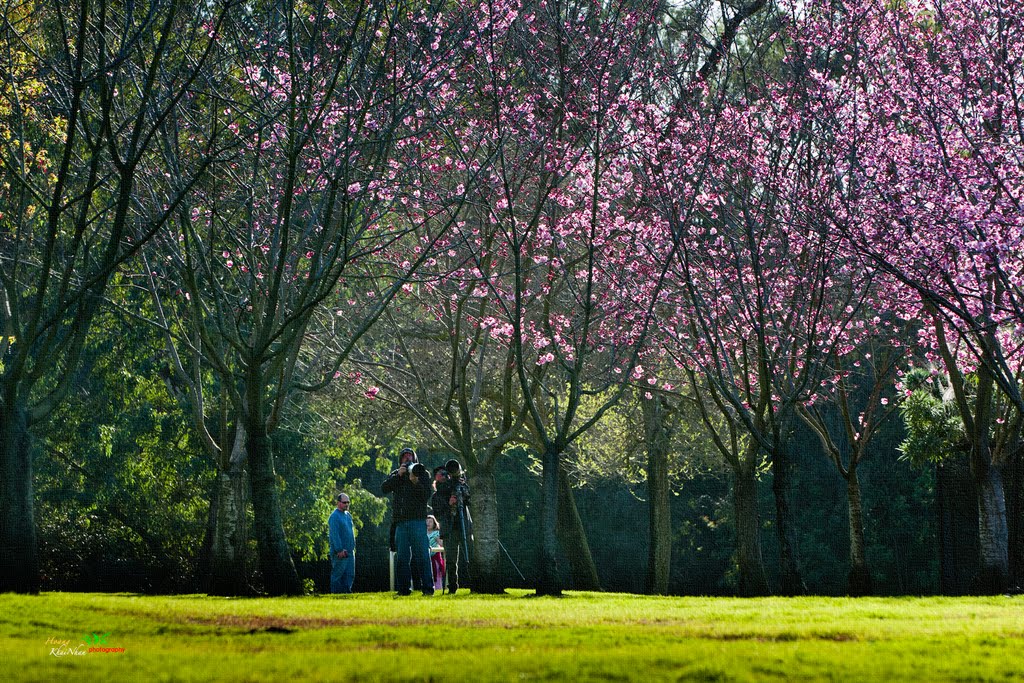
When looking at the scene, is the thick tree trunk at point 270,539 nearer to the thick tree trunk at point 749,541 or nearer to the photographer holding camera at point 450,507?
the photographer holding camera at point 450,507

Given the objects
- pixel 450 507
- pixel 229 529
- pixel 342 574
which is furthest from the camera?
pixel 229 529

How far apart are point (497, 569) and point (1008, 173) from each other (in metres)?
11.1

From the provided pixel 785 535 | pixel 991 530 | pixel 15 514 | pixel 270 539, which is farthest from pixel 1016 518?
pixel 15 514

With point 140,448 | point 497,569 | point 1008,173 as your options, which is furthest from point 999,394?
point 140,448

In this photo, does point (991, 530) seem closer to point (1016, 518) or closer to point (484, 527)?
point (1016, 518)

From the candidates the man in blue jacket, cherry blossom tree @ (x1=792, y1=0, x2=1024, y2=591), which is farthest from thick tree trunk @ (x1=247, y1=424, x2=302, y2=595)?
cherry blossom tree @ (x1=792, y1=0, x2=1024, y2=591)

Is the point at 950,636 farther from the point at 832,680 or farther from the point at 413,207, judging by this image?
the point at 413,207

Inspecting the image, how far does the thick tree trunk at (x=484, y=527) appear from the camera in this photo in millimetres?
22272

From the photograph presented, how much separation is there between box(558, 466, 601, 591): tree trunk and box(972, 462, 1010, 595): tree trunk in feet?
33.9

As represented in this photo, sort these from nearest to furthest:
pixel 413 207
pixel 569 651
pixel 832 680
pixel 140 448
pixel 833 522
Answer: pixel 832 680
pixel 569 651
pixel 413 207
pixel 140 448
pixel 833 522

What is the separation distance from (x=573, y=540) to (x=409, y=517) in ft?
47.0

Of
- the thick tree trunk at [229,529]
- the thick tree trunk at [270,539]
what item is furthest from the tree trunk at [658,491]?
the thick tree trunk at [270,539]

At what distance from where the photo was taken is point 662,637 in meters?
9.68

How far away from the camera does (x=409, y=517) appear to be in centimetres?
1582
